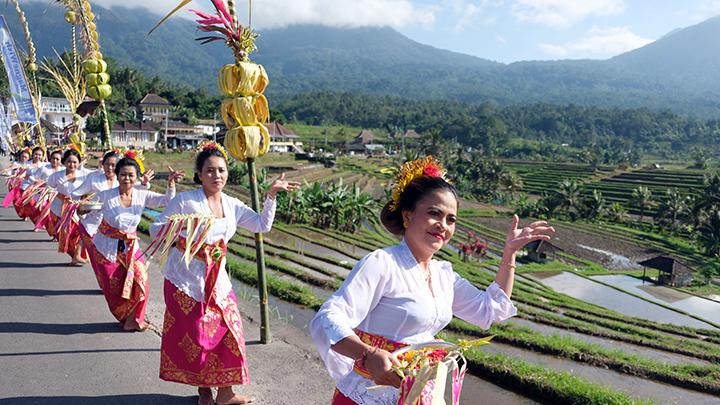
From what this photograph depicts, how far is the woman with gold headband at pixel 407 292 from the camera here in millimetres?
2277

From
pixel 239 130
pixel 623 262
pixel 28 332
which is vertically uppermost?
pixel 239 130

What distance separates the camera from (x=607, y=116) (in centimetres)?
11969

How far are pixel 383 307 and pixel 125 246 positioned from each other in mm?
4493

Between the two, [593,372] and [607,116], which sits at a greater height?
[607,116]

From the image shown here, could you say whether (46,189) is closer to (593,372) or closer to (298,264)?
(298,264)

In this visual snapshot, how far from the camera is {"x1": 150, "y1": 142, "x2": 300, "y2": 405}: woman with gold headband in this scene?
3.94m

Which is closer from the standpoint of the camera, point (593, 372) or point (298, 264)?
point (593, 372)

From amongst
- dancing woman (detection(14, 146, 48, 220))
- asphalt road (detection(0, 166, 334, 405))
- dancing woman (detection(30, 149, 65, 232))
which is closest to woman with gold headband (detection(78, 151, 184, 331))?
asphalt road (detection(0, 166, 334, 405))

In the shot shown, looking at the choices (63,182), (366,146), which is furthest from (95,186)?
(366,146)

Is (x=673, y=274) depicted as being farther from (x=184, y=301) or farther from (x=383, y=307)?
(x=383, y=307)

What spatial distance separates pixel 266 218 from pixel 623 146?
109 m

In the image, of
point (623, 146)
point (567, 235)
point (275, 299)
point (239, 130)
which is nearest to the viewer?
point (239, 130)

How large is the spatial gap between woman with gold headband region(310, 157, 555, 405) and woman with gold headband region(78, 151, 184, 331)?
12.5 feet

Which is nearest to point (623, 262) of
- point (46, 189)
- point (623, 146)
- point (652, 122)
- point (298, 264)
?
point (298, 264)
